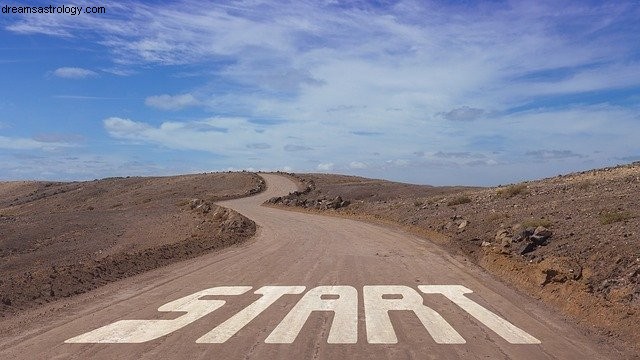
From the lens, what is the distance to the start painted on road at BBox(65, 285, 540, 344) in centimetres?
780

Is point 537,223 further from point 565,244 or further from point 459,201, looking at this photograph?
point 459,201

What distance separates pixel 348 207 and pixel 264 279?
2912cm

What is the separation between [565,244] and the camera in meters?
14.1

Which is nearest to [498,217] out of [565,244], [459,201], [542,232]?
[542,232]

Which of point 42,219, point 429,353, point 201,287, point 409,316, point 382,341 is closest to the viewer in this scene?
point 429,353

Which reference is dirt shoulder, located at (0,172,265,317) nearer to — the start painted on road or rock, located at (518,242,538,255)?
the start painted on road

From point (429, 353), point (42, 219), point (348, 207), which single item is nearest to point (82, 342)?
point (429, 353)

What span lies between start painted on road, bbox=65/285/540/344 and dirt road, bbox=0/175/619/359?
0.8 inches

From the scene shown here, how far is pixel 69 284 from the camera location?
12.8 m

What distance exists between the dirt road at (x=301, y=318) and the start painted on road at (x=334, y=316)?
0.02 metres

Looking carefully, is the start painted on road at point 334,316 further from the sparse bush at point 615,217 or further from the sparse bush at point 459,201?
→ the sparse bush at point 459,201

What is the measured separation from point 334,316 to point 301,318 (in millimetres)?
556

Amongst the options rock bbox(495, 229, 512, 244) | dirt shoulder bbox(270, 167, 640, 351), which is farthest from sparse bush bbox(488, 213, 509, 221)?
rock bbox(495, 229, 512, 244)

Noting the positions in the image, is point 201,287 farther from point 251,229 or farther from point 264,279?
point 251,229
